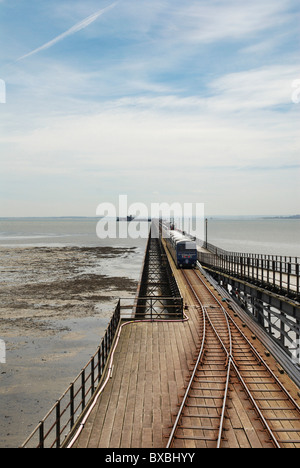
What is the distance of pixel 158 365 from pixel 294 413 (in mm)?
4924

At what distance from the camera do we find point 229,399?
1047 centimetres

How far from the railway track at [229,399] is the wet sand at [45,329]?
8205mm

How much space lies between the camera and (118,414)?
9.50 m

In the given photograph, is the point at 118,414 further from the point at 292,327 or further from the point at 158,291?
the point at 158,291

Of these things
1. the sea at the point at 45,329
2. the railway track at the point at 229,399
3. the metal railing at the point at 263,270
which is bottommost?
the sea at the point at 45,329

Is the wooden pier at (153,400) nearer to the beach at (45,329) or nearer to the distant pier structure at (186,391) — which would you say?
the distant pier structure at (186,391)

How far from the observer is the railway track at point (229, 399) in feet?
27.6

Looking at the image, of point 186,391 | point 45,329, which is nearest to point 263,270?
point 45,329

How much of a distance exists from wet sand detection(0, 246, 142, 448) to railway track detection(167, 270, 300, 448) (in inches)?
323

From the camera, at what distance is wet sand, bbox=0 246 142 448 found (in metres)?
17.1
